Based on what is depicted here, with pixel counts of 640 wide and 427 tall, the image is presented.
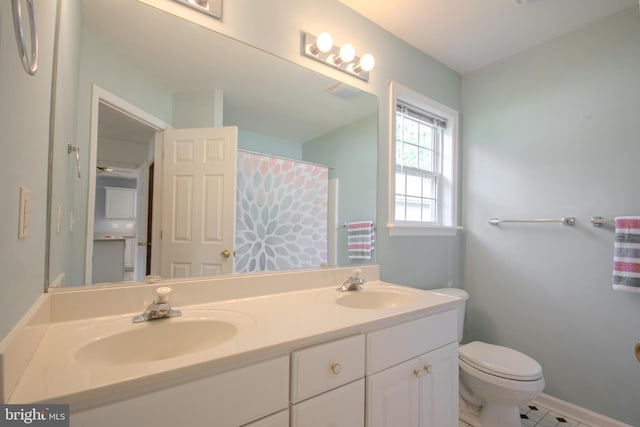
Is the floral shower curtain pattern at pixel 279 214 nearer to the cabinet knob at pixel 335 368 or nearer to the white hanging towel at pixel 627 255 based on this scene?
the cabinet knob at pixel 335 368

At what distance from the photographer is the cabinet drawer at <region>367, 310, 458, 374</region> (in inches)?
38.2

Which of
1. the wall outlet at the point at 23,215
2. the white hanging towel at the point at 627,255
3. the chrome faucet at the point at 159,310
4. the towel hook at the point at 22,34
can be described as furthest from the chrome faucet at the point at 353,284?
the white hanging towel at the point at 627,255

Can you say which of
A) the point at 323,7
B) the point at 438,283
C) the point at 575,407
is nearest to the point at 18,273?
the point at 323,7

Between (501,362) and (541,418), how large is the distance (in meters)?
0.64

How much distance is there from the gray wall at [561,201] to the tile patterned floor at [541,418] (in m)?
0.12

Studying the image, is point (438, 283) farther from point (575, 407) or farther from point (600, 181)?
point (600, 181)

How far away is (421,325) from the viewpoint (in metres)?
1.12

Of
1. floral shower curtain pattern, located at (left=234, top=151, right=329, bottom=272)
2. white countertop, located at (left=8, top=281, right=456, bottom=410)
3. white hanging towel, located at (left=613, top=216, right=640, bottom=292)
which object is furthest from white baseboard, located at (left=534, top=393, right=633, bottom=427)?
floral shower curtain pattern, located at (left=234, top=151, right=329, bottom=272)

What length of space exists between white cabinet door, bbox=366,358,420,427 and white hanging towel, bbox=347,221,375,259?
68cm

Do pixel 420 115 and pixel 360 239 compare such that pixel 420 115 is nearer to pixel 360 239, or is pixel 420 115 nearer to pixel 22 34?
pixel 360 239

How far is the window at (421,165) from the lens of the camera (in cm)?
188

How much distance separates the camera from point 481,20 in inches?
68.2

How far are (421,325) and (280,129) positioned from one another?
1.13 meters

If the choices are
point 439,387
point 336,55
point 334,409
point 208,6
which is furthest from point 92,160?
point 439,387
